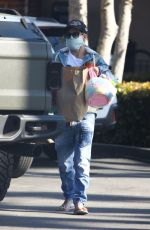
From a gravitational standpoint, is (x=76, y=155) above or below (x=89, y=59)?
below

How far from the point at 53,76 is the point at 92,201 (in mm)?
1975

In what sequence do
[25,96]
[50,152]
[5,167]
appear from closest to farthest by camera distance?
[25,96] → [5,167] → [50,152]

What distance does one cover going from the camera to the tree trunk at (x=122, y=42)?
16094 millimetres

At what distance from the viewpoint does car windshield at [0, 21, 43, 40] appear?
8.95 meters

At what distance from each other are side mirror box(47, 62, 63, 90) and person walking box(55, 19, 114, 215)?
0.33 m

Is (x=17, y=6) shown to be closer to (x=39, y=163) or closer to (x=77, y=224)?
(x=39, y=163)

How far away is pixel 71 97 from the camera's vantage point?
914 cm

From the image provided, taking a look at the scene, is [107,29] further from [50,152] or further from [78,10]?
[50,152]

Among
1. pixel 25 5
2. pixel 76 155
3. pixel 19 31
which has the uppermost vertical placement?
pixel 25 5

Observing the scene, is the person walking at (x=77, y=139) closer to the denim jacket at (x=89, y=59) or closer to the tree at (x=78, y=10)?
the denim jacket at (x=89, y=59)

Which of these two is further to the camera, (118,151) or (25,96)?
(118,151)

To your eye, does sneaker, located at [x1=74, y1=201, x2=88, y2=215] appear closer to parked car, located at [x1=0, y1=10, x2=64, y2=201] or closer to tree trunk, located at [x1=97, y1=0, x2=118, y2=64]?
parked car, located at [x1=0, y1=10, x2=64, y2=201]

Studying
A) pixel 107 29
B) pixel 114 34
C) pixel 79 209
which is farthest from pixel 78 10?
pixel 79 209

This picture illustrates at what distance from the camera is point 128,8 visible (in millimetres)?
16344
